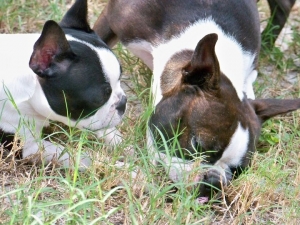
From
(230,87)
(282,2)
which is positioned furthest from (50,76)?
(282,2)

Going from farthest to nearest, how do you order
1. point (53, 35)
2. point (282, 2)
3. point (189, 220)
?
point (282, 2), point (53, 35), point (189, 220)

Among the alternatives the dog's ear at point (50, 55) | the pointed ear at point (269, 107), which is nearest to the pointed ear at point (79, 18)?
A: the dog's ear at point (50, 55)

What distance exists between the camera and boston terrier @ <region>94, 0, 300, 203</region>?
3717 mm

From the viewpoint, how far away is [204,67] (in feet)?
12.3

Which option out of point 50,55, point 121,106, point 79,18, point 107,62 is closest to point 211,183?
point 121,106

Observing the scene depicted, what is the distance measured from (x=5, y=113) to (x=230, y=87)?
3.96 feet

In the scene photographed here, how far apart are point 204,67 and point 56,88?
2.52 ft

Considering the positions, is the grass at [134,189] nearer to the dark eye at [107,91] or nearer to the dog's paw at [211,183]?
the dog's paw at [211,183]

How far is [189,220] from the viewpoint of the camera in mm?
3338

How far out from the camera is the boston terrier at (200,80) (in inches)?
146

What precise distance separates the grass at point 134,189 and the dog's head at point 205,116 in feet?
0.43

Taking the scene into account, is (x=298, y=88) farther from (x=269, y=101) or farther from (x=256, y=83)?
(x=269, y=101)

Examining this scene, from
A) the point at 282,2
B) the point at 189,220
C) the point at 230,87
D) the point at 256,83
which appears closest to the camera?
the point at 189,220

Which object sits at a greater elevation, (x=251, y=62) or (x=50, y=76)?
(x=50, y=76)
